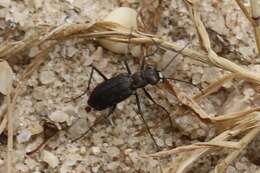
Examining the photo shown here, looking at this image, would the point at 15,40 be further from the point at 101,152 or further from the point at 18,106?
the point at 101,152

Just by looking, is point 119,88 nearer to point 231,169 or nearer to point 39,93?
point 39,93

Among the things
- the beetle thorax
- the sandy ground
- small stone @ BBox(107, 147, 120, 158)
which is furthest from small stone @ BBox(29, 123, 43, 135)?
the beetle thorax

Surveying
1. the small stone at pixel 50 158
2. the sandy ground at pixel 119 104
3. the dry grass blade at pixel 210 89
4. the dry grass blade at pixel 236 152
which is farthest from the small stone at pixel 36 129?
the dry grass blade at pixel 236 152

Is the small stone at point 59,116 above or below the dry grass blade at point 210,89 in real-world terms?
below

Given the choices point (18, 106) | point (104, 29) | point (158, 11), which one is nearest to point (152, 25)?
point (158, 11)

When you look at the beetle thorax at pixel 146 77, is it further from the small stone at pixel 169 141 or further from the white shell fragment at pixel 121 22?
the small stone at pixel 169 141
